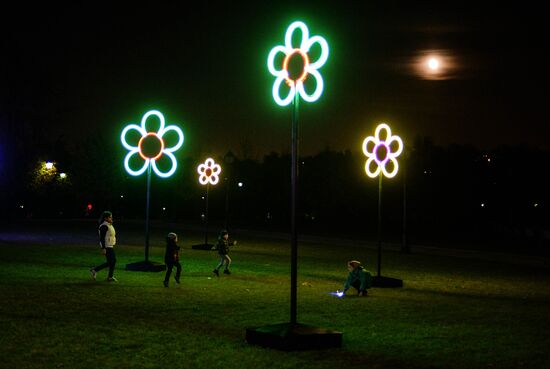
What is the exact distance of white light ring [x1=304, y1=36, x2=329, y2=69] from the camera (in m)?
11.4

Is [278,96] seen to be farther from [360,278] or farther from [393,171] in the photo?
[393,171]

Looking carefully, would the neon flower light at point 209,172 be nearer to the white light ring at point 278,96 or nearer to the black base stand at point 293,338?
the white light ring at point 278,96

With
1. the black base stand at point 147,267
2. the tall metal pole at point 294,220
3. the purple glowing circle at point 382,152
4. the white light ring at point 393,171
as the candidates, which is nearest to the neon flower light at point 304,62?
the tall metal pole at point 294,220

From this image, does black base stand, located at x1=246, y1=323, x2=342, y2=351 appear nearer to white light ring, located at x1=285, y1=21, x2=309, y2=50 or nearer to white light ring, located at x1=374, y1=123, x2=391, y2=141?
white light ring, located at x1=285, y1=21, x2=309, y2=50

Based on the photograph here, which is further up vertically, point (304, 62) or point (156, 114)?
point (156, 114)

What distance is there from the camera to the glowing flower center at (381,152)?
20344 mm

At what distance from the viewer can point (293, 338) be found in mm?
10273

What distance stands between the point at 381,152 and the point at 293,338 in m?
11.1

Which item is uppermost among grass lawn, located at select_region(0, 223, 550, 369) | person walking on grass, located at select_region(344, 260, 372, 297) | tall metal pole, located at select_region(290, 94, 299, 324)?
tall metal pole, located at select_region(290, 94, 299, 324)

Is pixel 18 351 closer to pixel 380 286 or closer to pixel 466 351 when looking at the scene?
pixel 466 351

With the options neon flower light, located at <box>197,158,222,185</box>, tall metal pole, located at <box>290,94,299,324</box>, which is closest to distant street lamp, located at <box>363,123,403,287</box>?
tall metal pole, located at <box>290,94,299,324</box>

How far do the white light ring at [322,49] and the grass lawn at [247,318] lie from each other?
4.61 meters

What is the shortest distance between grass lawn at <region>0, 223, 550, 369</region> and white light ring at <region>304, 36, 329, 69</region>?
4.61m

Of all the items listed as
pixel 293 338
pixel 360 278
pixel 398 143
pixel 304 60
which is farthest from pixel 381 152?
pixel 293 338
